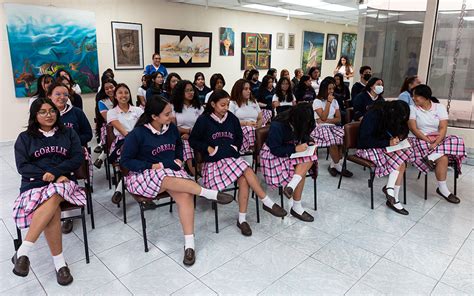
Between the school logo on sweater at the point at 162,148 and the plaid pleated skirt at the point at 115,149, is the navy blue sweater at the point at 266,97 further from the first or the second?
the school logo on sweater at the point at 162,148

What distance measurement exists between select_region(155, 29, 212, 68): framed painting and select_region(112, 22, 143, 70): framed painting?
411 mm

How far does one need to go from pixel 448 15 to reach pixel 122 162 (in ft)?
17.3

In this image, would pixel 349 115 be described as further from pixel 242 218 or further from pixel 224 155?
pixel 242 218

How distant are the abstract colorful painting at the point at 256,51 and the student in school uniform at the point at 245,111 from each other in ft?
16.3

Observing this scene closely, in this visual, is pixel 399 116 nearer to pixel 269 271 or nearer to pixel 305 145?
pixel 305 145

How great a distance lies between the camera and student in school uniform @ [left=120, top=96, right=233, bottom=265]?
250 cm

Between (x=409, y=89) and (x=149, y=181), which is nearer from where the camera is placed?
(x=149, y=181)

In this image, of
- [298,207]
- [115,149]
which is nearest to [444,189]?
[298,207]

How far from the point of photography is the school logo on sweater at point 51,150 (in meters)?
2.36

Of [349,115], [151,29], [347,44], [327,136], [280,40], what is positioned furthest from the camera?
[347,44]

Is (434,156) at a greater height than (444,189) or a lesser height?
greater

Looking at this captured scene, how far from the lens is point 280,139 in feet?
10.1

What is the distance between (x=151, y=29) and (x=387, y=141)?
5.31 m

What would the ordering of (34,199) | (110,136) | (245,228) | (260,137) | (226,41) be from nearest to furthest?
(34,199) < (245,228) < (260,137) < (110,136) < (226,41)
